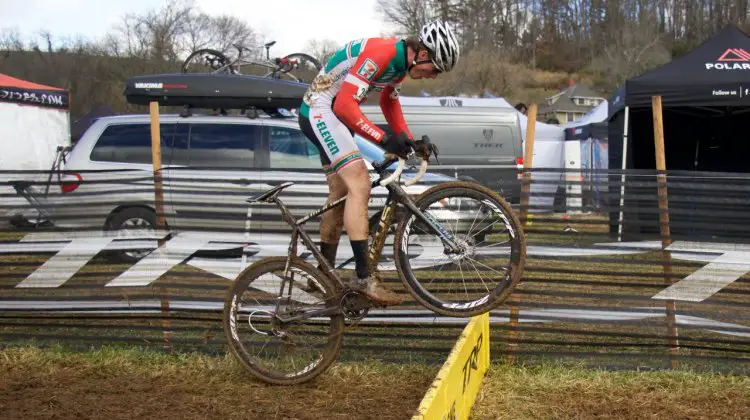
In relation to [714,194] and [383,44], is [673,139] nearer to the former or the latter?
[714,194]

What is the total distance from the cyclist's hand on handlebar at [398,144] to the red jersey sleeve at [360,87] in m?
0.05

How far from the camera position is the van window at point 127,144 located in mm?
8617

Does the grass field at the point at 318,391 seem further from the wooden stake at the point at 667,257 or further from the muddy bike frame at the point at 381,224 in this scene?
the muddy bike frame at the point at 381,224

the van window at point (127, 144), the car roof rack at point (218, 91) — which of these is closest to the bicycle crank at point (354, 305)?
the van window at point (127, 144)

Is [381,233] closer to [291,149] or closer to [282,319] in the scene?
[282,319]

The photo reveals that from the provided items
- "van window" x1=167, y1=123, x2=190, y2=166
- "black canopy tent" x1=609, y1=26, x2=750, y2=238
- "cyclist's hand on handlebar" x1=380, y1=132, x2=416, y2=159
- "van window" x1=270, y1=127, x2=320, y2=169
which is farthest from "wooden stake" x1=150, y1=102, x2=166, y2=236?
"black canopy tent" x1=609, y1=26, x2=750, y2=238

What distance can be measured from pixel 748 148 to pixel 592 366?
10.7 metres

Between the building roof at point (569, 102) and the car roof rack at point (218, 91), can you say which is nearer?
the car roof rack at point (218, 91)

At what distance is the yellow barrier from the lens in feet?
11.1

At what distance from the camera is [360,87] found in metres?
4.09

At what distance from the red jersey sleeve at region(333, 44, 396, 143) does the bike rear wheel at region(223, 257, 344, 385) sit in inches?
41.7

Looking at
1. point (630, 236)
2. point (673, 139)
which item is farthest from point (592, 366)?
point (673, 139)

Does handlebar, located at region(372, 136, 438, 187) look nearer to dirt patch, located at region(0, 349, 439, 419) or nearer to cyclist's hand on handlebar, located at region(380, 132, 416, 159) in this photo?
cyclist's hand on handlebar, located at region(380, 132, 416, 159)

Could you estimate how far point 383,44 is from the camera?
13.6 ft
